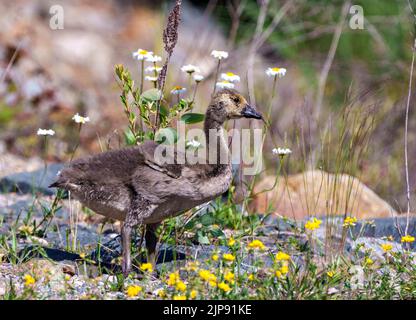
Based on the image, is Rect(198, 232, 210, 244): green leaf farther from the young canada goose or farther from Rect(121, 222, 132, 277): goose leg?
Rect(121, 222, 132, 277): goose leg

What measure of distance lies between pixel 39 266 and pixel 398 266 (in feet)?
7.36

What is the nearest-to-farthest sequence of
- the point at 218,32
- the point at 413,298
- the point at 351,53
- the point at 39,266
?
the point at 413,298
the point at 39,266
the point at 351,53
the point at 218,32

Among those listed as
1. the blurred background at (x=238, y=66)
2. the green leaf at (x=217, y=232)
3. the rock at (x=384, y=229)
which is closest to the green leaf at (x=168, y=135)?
the green leaf at (x=217, y=232)

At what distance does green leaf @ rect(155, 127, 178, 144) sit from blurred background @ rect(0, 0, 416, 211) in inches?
111

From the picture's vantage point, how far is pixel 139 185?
554cm

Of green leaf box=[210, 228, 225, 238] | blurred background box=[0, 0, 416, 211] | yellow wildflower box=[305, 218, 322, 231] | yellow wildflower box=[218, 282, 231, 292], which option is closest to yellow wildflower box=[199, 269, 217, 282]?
yellow wildflower box=[218, 282, 231, 292]

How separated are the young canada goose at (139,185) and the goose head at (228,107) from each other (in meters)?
0.41

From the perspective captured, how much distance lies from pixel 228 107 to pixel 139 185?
93 cm

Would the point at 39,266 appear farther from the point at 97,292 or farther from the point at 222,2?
the point at 222,2

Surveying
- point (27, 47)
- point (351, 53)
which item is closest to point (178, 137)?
point (27, 47)

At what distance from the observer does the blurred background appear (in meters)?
10.3

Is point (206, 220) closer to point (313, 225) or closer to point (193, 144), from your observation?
point (193, 144)

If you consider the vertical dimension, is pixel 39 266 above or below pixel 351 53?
below
